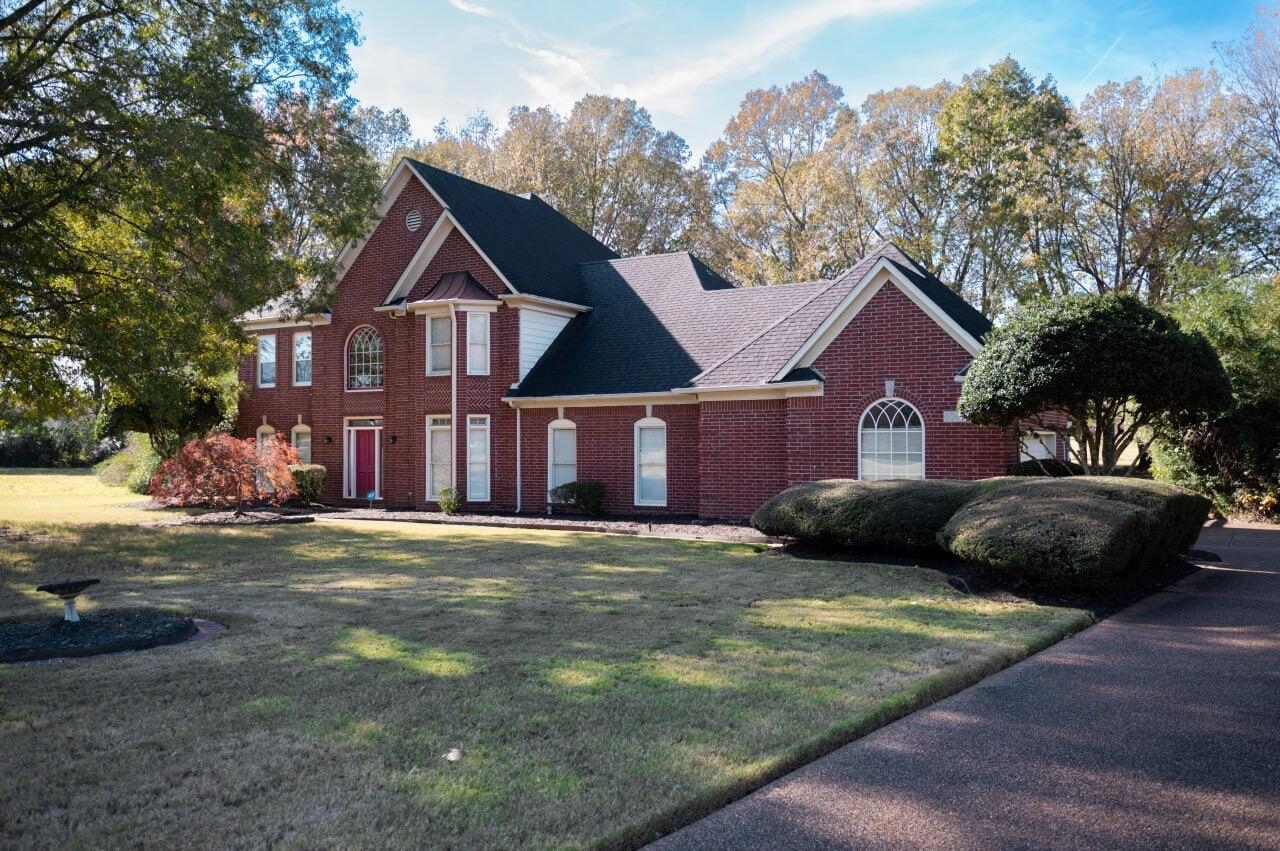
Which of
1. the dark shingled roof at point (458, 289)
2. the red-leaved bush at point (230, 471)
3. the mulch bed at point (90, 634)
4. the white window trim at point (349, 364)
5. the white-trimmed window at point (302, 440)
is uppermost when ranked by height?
the dark shingled roof at point (458, 289)

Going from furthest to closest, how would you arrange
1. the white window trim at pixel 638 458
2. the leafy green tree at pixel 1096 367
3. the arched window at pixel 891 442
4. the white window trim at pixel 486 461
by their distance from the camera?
the white window trim at pixel 486 461
the white window trim at pixel 638 458
the arched window at pixel 891 442
the leafy green tree at pixel 1096 367

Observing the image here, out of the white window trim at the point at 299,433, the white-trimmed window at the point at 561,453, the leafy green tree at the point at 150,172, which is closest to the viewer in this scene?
the leafy green tree at the point at 150,172

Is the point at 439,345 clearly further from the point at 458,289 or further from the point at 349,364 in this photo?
the point at 349,364

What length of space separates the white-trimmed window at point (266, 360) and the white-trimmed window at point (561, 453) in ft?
36.9

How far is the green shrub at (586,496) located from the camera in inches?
851

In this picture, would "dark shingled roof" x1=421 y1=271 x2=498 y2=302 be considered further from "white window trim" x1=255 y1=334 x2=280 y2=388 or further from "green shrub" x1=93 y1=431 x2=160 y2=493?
"green shrub" x1=93 y1=431 x2=160 y2=493

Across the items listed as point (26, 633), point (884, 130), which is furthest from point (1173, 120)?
point (26, 633)

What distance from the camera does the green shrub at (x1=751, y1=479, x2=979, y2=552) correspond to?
42.3ft

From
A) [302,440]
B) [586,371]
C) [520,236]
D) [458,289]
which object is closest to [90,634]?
[586,371]

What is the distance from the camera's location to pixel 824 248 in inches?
1378

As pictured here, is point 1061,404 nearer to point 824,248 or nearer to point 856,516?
point 856,516

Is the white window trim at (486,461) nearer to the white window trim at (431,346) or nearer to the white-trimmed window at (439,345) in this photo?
the white window trim at (431,346)

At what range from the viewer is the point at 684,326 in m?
23.1

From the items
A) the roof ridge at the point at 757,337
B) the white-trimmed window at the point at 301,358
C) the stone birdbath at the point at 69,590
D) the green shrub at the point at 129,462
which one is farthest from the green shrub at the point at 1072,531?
the green shrub at the point at 129,462
